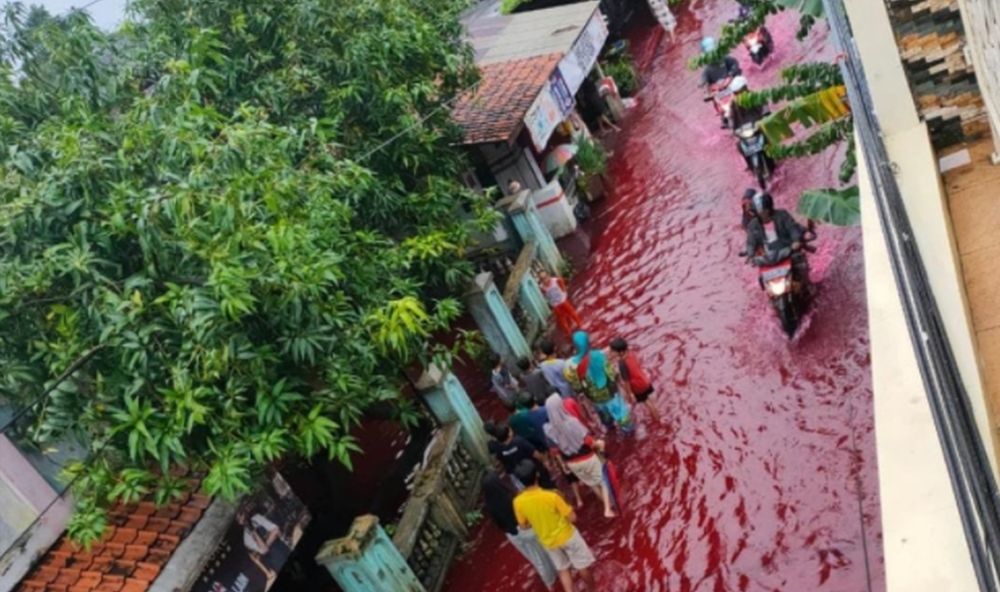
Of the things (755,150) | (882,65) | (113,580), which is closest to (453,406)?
(113,580)

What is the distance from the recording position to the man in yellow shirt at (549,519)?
23.8 ft

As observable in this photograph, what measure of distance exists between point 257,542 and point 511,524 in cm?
244

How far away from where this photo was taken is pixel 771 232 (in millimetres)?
10180

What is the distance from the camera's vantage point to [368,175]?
904cm

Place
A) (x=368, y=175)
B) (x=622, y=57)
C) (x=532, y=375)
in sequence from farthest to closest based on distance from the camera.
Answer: (x=622, y=57) → (x=532, y=375) → (x=368, y=175)

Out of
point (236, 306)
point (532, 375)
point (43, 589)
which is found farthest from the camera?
point (532, 375)

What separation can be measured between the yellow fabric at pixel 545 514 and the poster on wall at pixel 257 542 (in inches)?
97.6

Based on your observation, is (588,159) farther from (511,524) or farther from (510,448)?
(511,524)

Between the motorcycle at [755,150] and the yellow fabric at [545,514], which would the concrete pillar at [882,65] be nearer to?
the yellow fabric at [545,514]

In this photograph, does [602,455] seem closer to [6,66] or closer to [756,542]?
[756,542]

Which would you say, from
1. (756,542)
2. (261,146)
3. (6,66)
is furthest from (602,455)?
(6,66)

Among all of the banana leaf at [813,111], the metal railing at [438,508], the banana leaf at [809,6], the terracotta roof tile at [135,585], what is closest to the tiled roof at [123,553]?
the terracotta roof tile at [135,585]

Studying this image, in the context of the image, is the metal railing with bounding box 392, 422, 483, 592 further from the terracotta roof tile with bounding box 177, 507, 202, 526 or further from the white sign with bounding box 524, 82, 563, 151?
the white sign with bounding box 524, 82, 563, 151

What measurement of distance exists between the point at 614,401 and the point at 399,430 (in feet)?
14.1
